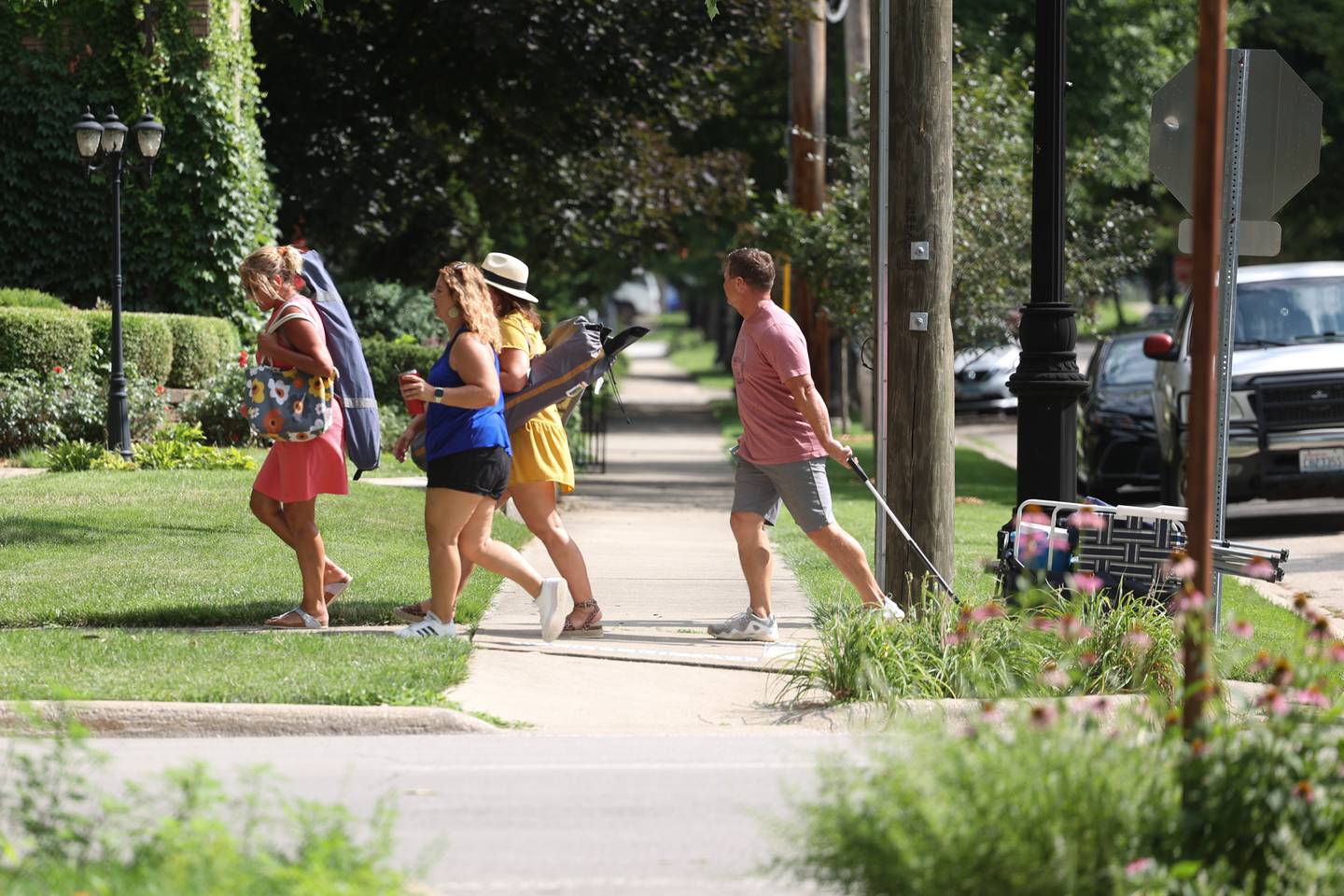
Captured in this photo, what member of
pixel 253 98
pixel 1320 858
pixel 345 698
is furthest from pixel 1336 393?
pixel 253 98

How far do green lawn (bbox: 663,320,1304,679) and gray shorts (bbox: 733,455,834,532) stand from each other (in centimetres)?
49

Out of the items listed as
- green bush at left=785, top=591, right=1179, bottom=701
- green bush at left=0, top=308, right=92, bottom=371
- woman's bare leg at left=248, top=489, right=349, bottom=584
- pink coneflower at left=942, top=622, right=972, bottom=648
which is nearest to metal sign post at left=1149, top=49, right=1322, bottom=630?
green bush at left=785, top=591, right=1179, bottom=701

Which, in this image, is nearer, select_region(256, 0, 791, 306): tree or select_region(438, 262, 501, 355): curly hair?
select_region(438, 262, 501, 355): curly hair

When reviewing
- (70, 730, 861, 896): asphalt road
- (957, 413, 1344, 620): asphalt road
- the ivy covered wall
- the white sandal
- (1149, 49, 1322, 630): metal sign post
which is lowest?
(957, 413, 1344, 620): asphalt road

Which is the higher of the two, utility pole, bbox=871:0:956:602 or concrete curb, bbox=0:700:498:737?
utility pole, bbox=871:0:956:602

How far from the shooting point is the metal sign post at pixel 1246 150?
8.44 meters

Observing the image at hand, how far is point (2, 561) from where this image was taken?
10.4m

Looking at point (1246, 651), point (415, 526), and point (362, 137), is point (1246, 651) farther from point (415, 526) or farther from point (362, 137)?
point (362, 137)

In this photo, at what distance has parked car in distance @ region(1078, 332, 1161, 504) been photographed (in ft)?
56.8

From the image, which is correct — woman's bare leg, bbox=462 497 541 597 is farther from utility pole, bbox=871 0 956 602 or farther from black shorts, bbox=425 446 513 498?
utility pole, bbox=871 0 956 602

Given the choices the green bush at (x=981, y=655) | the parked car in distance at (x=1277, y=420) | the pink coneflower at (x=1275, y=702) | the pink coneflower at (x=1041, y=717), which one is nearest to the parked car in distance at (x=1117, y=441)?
the parked car in distance at (x=1277, y=420)

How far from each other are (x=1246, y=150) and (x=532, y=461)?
368 centimetres

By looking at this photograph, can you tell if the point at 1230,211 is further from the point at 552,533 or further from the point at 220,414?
the point at 220,414

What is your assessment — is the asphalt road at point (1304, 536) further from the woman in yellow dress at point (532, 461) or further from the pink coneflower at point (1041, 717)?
the pink coneflower at point (1041, 717)
